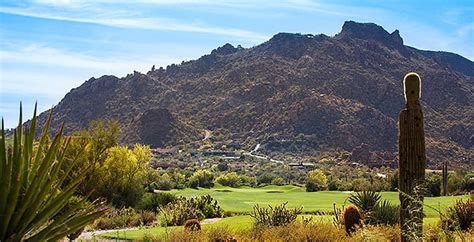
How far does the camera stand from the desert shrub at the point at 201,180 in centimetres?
5534

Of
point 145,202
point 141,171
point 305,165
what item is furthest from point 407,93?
point 305,165

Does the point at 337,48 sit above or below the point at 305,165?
above

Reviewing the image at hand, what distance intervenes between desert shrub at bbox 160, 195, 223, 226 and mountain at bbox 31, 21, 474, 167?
6026 centimetres

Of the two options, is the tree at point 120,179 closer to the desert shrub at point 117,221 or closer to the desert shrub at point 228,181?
the desert shrub at point 117,221

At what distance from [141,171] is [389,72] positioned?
3650 inches

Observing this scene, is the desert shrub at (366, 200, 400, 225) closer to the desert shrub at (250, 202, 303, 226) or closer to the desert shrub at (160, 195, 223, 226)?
the desert shrub at (250, 202, 303, 226)

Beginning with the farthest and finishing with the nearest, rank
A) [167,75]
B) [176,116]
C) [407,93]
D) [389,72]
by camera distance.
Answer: [167,75]
[389,72]
[176,116]
[407,93]

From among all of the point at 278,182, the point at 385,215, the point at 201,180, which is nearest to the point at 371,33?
the point at 278,182

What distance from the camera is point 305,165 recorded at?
277ft

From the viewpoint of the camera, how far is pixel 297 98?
108 m

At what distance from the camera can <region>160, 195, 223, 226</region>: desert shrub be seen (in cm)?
2425

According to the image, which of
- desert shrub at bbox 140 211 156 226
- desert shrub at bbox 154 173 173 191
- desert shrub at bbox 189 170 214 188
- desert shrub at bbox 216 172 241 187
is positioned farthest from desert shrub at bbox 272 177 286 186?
desert shrub at bbox 140 211 156 226

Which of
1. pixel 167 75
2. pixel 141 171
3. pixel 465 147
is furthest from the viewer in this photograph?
pixel 167 75

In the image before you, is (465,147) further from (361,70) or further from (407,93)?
(407,93)
